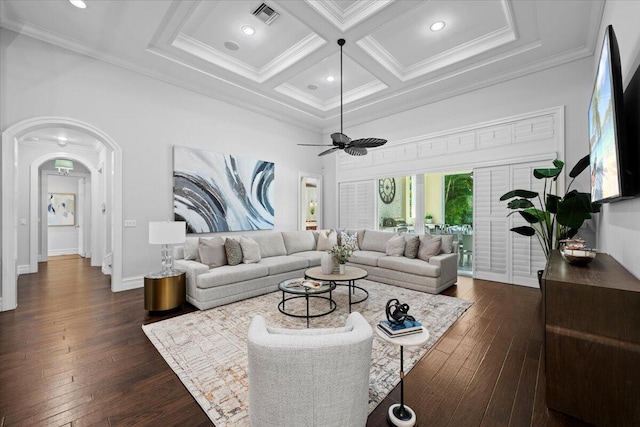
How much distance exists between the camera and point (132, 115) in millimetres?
4387

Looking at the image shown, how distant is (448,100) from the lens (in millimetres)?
5367

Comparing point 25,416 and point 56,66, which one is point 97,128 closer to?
point 56,66

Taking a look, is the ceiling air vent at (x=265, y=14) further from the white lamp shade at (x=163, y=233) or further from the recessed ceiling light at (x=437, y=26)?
the white lamp shade at (x=163, y=233)

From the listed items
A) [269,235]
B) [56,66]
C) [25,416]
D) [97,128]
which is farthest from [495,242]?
[56,66]

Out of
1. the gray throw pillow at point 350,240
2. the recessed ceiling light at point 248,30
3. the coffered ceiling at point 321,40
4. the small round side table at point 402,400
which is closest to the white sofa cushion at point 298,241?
the gray throw pillow at point 350,240

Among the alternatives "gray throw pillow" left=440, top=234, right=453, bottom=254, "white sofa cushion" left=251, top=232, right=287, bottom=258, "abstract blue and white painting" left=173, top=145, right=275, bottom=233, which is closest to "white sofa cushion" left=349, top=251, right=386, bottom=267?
"gray throw pillow" left=440, top=234, right=453, bottom=254

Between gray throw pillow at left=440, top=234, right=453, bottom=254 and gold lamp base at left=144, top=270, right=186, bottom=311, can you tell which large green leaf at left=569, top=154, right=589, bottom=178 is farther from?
gold lamp base at left=144, top=270, right=186, bottom=311

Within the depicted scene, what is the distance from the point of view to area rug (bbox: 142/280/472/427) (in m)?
1.84

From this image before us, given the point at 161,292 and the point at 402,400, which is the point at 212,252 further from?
the point at 402,400

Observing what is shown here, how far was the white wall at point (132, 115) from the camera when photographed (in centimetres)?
350

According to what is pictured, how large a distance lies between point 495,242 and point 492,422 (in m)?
3.87

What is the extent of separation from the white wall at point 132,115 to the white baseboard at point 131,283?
0.21 ft

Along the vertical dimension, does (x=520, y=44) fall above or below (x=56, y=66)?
above

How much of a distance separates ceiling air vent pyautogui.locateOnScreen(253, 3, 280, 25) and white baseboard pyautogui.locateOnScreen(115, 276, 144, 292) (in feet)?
14.0
